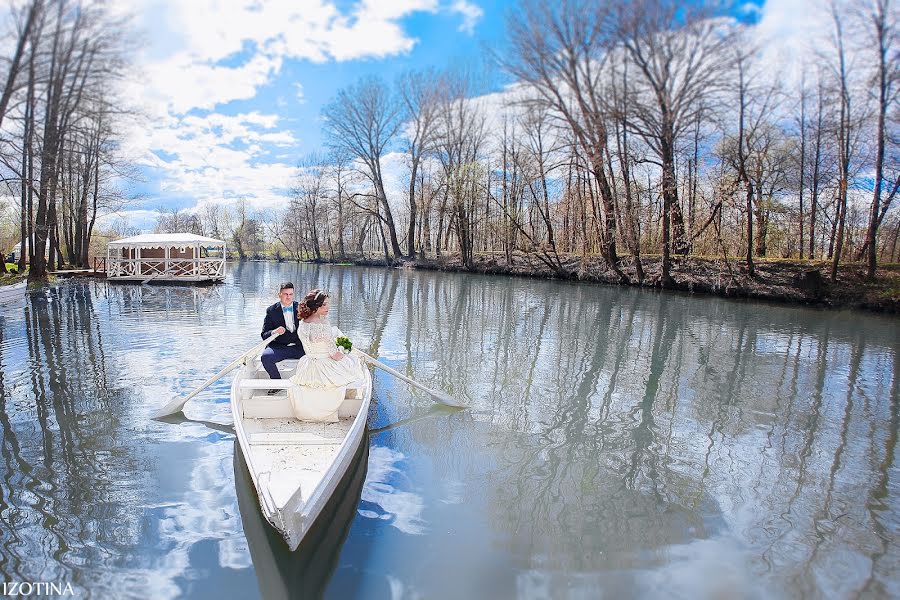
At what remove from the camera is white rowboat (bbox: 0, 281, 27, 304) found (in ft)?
52.5

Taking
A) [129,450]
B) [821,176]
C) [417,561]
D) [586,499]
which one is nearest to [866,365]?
[586,499]

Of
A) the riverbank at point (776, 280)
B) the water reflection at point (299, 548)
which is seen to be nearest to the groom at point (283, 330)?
the water reflection at point (299, 548)

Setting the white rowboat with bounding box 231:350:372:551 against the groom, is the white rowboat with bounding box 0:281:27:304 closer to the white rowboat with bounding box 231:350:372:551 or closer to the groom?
Answer: the groom

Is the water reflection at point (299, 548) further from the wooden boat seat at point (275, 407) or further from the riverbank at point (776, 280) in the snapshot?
the riverbank at point (776, 280)

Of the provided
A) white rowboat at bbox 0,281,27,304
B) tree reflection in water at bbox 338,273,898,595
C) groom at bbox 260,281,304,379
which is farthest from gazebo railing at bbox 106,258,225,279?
groom at bbox 260,281,304,379

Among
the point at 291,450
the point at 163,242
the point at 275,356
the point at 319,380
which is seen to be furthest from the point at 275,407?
the point at 163,242

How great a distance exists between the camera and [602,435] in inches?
225

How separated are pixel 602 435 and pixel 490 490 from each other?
1.87m

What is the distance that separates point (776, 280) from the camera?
805 inches

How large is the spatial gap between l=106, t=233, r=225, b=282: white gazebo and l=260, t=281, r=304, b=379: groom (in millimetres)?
20828

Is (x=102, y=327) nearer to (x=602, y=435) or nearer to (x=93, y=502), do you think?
(x=93, y=502)

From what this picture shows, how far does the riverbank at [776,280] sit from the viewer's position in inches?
706

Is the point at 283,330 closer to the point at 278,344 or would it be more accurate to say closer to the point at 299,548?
the point at 278,344

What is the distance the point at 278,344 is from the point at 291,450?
2701 millimetres
